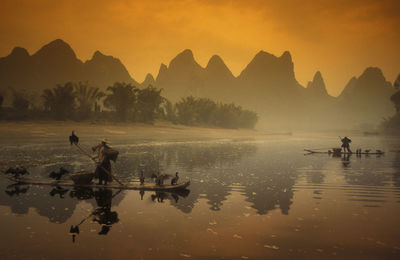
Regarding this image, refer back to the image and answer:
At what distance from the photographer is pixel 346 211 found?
12422mm

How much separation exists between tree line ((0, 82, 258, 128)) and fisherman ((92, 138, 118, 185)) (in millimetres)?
41809

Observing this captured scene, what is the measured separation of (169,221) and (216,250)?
9.58ft

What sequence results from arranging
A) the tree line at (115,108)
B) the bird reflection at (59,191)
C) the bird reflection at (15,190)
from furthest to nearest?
the tree line at (115,108) → the bird reflection at (15,190) → the bird reflection at (59,191)

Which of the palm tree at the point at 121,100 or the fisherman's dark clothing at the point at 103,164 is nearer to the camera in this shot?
the fisherman's dark clothing at the point at 103,164

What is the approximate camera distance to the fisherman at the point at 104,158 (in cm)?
1577

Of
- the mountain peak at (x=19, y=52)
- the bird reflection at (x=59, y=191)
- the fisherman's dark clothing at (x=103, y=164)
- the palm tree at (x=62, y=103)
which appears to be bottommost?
the bird reflection at (x=59, y=191)

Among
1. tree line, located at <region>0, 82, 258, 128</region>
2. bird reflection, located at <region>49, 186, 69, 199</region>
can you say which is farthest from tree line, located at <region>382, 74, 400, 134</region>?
bird reflection, located at <region>49, 186, 69, 199</region>

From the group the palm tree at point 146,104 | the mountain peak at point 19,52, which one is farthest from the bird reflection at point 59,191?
the mountain peak at point 19,52

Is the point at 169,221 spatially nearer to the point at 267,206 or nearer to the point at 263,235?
the point at 263,235

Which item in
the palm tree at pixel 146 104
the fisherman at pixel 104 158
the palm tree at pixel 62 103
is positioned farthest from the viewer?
the palm tree at pixel 146 104

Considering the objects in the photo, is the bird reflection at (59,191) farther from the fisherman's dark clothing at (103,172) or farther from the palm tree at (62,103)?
the palm tree at (62,103)

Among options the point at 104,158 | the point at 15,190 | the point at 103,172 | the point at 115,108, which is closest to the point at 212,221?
the point at 104,158

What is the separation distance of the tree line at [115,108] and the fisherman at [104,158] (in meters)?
41.8

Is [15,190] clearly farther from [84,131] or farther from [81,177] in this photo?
[84,131]
